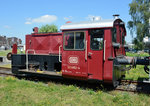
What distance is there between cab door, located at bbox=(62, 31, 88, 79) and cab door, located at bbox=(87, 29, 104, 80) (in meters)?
0.22

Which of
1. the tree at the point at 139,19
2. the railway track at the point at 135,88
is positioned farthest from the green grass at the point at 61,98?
the tree at the point at 139,19

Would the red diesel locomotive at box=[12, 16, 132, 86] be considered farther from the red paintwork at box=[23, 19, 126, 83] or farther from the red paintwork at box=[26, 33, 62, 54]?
the red paintwork at box=[26, 33, 62, 54]

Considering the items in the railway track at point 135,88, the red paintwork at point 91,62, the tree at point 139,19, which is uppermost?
the tree at point 139,19

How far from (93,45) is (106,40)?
2.04 feet

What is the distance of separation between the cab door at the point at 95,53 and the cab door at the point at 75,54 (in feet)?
0.73

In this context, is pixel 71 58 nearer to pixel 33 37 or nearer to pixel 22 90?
pixel 22 90

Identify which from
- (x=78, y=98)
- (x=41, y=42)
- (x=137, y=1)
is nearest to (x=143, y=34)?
(x=137, y=1)

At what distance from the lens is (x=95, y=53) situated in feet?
21.1

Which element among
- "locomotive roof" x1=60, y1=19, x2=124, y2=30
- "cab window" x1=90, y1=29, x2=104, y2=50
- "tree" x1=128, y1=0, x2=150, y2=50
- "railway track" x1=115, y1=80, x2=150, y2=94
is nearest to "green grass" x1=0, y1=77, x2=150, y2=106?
"railway track" x1=115, y1=80, x2=150, y2=94

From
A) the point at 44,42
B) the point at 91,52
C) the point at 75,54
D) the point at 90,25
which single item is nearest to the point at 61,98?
the point at 75,54

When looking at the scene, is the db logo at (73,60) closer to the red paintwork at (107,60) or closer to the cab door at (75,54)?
the cab door at (75,54)

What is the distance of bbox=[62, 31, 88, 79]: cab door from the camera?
6656mm

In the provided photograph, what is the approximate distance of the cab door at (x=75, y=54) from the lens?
6656mm

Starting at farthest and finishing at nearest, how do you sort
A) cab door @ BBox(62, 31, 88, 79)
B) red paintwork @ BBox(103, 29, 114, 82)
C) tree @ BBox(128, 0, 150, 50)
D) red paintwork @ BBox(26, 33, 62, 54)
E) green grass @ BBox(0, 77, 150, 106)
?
tree @ BBox(128, 0, 150, 50) < red paintwork @ BBox(26, 33, 62, 54) < cab door @ BBox(62, 31, 88, 79) < red paintwork @ BBox(103, 29, 114, 82) < green grass @ BBox(0, 77, 150, 106)
